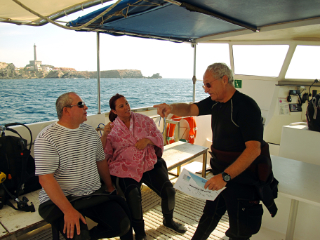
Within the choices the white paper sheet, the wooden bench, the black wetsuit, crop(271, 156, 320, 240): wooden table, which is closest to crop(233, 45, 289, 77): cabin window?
crop(271, 156, 320, 240): wooden table

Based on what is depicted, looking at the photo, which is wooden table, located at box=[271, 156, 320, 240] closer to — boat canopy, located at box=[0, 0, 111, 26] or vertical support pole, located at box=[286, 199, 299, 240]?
vertical support pole, located at box=[286, 199, 299, 240]

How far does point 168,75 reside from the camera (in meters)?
66.1

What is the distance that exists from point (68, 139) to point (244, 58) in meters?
4.21

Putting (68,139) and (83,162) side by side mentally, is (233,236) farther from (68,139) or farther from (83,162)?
(68,139)

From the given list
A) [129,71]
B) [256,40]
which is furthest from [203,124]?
[129,71]

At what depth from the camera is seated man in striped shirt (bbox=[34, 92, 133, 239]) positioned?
1.71 m

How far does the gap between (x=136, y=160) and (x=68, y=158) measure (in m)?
0.75

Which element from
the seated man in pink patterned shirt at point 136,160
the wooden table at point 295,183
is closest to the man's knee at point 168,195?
the seated man in pink patterned shirt at point 136,160

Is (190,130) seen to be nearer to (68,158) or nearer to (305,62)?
(305,62)

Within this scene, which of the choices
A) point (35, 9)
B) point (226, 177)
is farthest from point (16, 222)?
point (35, 9)

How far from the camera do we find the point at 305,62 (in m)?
4.46

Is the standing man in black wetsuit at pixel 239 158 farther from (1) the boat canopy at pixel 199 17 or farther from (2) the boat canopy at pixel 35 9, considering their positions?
(2) the boat canopy at pixel 35 9

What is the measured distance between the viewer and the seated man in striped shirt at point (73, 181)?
5.60 ft

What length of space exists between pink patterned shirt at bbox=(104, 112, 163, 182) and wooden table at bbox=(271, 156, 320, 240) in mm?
1214
